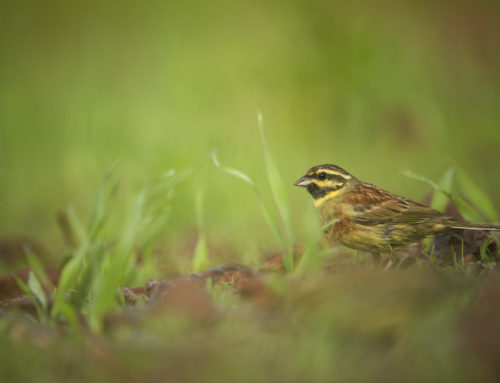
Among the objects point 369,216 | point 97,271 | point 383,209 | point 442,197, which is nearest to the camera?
point 97,271

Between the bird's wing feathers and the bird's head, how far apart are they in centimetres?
13

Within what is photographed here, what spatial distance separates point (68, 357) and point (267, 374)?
0.82 meters

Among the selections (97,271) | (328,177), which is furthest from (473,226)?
(97,271)

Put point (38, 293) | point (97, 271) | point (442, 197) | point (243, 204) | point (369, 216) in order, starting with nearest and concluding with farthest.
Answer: point (97, 271) < point (38, 293) < point (369, 216) < point (442, 197) < point (243, 204)

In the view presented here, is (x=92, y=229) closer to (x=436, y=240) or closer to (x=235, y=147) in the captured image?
(x=436, y=240)

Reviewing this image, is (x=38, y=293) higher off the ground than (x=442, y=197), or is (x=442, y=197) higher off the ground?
(x=442, y=197)

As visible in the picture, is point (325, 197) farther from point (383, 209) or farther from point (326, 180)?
point (383, 209)

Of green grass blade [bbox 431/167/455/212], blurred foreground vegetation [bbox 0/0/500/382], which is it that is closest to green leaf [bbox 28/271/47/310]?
blurred foreground vegetation [bbox 0/0/500/382]

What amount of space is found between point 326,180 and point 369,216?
460 mm

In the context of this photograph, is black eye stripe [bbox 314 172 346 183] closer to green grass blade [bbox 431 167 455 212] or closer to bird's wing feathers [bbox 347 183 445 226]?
bird's wing feathers [bbox 347 183 445 226]

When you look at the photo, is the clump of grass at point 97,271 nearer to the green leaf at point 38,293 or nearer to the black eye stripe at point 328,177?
the green leaf at point 38,293

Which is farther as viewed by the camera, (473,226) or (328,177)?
(328,177)

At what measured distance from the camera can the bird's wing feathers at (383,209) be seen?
13.8 ft

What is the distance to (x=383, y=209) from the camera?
438cm
